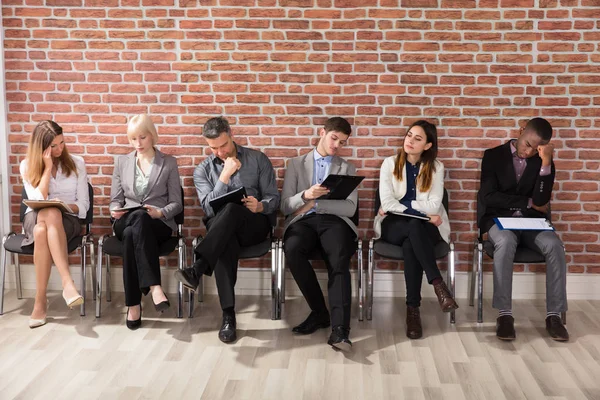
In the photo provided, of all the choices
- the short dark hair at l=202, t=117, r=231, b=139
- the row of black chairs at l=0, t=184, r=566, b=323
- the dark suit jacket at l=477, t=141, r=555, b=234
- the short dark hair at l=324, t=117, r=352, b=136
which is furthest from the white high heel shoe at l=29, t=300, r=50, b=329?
the dark suit jacket at l=477, t=141, r=555, b=234

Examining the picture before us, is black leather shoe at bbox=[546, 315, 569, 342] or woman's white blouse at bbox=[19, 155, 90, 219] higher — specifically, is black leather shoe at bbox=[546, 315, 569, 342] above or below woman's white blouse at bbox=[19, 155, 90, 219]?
below

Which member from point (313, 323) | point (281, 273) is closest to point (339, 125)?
point (281, 273)

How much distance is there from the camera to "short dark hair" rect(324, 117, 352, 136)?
4906 millimetres

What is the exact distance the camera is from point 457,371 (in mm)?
3969

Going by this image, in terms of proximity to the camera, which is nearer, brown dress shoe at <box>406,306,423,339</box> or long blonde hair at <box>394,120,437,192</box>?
brown dress shoe at <box>406,306,423,339</box>

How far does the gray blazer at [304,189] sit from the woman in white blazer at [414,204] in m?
0.23

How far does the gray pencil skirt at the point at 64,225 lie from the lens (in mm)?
4797

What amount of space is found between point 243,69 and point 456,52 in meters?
1.57

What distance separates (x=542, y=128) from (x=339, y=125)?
1392mm

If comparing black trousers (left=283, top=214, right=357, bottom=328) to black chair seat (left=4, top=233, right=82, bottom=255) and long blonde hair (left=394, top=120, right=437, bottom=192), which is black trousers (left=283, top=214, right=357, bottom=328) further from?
black chair seat (left=4, top=233, right=82, bottom=255)

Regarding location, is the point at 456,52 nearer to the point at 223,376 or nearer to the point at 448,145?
the point at 448,145

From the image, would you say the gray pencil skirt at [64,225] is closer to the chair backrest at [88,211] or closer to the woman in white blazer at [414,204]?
the chair backrest at [88,211]

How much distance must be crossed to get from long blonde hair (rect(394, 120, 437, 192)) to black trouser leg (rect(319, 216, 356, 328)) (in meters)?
0.58

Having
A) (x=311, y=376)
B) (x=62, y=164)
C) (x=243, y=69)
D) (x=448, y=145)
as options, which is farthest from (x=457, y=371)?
(x=62, y=164)
